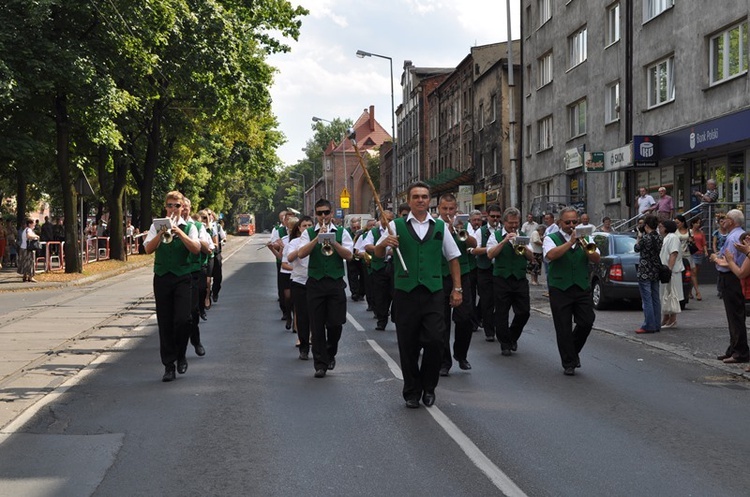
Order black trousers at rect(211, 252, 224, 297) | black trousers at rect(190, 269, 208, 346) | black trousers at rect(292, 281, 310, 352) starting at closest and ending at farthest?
black trousers at rect(190, 269, 208, 346) → black trousers at rect(292, 281, 310, 352) → black trousers at rect(211, 252, 224, 297)

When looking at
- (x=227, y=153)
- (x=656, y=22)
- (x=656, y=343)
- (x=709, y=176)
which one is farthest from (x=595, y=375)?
(x=227, y=153)

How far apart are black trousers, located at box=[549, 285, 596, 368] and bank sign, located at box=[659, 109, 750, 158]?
1329 centimetres

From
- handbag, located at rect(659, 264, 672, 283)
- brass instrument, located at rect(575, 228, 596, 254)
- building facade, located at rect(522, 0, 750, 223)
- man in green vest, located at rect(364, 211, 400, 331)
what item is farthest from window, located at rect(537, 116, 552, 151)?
brass instrument, located at rect(575, 228, 596, 254)

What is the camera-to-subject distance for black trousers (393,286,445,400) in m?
7.59

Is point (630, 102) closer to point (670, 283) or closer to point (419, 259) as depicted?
point (670, 283)

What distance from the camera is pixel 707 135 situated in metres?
23.0

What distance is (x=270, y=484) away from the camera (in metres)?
5.40

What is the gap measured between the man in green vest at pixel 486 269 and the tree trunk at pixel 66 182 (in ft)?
56.5

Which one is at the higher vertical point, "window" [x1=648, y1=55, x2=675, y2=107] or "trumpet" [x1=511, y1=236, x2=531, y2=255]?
"window" [x1=648, y1=55, x2=675, y2=107]

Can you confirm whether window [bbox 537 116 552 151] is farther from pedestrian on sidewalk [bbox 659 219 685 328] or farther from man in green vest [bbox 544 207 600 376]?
man in green vest [bbox 544 207 600 376]

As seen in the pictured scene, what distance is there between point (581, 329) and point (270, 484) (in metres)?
5.28

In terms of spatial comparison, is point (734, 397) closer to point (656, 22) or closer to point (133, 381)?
point (133, 381)

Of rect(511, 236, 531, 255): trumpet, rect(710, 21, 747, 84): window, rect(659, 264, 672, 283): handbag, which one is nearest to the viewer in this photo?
rect(511, 236, 531, 255): trumpet

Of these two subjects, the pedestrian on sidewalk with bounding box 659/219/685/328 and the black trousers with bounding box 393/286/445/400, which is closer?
the black trousers with bounding box 393/286/445/400
